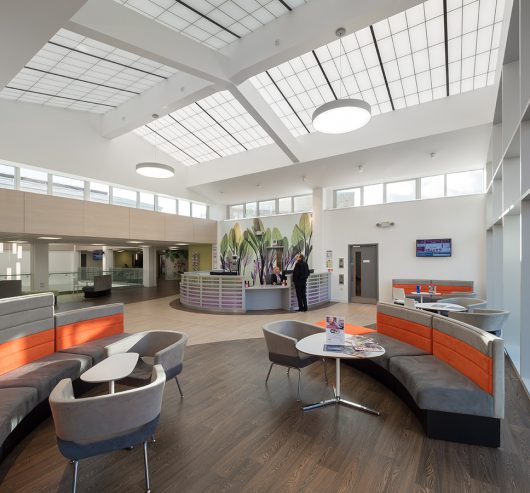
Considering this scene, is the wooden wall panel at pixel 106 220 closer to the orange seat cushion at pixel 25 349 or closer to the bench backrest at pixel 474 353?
the orange seat cushion at pixel 25 349

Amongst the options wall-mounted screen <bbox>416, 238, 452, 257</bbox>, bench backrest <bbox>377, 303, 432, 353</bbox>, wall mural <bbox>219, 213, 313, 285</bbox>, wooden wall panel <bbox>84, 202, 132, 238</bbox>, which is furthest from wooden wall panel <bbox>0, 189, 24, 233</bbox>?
wall-mounted screen <bbox>416, 238, 452, 257</bbox>

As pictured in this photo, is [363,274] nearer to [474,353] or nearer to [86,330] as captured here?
[474,353]

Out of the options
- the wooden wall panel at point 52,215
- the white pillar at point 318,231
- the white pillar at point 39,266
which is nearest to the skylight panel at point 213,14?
the wooden wall panel at point 52,215

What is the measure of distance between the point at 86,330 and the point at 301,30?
5358 millimetres

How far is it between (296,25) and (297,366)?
488cm

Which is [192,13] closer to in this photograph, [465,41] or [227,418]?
[465,41]

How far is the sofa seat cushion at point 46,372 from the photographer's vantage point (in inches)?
108

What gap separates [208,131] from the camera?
9.32 meters

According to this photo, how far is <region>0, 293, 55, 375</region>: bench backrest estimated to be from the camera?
3.07m

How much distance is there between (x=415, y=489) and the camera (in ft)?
6.69

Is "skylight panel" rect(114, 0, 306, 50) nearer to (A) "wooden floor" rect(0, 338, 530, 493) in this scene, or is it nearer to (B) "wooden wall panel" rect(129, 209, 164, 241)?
(A) "wooden floor" rect(0, 338, 530, 493)

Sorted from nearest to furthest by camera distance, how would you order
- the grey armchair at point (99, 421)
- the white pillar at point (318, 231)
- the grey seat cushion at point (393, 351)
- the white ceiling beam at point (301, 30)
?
the grey armchair at point (99, 421)
the grey seat cushion at point (393, 351)
the white ceiling beam at point (301, 30)
the white pillar at point (318, 231)

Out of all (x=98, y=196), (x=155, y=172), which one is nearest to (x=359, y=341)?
(x=155, y=172)

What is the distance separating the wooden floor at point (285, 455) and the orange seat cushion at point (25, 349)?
85 centimetres
